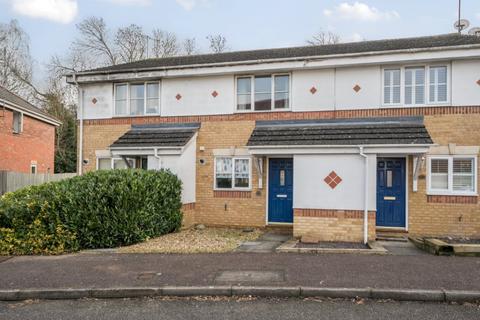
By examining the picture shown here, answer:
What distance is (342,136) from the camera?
9.91m

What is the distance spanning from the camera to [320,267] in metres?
6.77

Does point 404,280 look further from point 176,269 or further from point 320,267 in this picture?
point 176,269

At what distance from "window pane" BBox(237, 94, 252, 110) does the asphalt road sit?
7.46 m

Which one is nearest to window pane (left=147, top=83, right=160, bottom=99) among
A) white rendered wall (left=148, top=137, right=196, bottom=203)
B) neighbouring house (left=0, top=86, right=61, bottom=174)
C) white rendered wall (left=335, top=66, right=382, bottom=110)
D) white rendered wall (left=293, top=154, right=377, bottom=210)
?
white rendered wall (left=148, top=137, right=196, bottom=203)

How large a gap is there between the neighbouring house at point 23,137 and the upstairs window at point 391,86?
1830cm

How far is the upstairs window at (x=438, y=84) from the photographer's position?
10352 millimetres

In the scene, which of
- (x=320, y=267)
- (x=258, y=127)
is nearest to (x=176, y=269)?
(x=320, y=267)

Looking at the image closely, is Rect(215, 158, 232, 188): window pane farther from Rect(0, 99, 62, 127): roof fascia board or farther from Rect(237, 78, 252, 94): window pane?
Rect(0, 99, 62, 127): roof fascia board

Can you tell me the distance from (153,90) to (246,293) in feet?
29.6

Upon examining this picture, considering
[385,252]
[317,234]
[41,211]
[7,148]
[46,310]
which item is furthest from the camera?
[7,148]

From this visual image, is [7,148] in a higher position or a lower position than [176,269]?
higher

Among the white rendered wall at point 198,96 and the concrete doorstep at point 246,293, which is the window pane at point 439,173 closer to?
the concrete doorstep at point 246,293

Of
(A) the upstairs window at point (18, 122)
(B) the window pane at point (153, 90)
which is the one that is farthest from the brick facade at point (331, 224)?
(A) the upstairs window at point (18, 122)

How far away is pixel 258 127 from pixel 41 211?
6.36 metres
